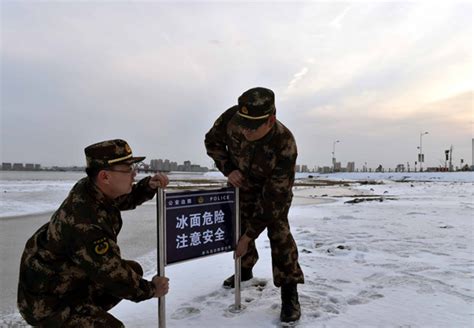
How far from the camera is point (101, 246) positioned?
1.89m

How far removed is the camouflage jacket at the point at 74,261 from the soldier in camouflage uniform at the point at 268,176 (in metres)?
1.10

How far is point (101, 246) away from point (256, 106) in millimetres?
1370

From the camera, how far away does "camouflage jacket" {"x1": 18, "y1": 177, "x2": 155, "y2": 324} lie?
1877mm

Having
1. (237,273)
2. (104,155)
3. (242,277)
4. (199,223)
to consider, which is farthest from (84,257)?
(242,277)

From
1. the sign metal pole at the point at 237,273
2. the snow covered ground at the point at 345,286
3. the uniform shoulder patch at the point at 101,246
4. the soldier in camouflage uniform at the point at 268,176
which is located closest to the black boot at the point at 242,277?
the snow covered ground at the point at 345,286

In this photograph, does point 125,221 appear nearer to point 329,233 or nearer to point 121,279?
point 329,233

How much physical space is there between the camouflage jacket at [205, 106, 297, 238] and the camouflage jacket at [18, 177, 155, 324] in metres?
1.07

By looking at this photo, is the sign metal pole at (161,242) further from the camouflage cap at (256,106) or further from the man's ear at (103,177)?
the camouflage cap at (256,106)

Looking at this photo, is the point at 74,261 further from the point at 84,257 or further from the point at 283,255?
the point at 283,255

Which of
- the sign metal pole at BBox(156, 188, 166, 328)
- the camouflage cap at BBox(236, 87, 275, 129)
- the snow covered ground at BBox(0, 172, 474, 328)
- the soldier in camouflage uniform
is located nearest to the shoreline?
the snow covered ground at BBox(0, 172, 474, 328)

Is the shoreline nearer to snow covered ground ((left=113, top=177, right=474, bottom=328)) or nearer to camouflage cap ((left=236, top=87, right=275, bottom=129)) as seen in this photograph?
snow covered ground ((left=113, top=177, right=474, bottom=328))

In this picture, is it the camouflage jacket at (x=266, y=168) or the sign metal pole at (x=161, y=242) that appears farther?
the camouflage jacket at (x=266, y=168)

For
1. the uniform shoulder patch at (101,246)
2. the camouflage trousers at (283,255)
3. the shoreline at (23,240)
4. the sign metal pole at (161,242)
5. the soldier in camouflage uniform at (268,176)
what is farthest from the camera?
the shoreline at (23,240)

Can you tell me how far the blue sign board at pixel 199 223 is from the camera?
250cm
